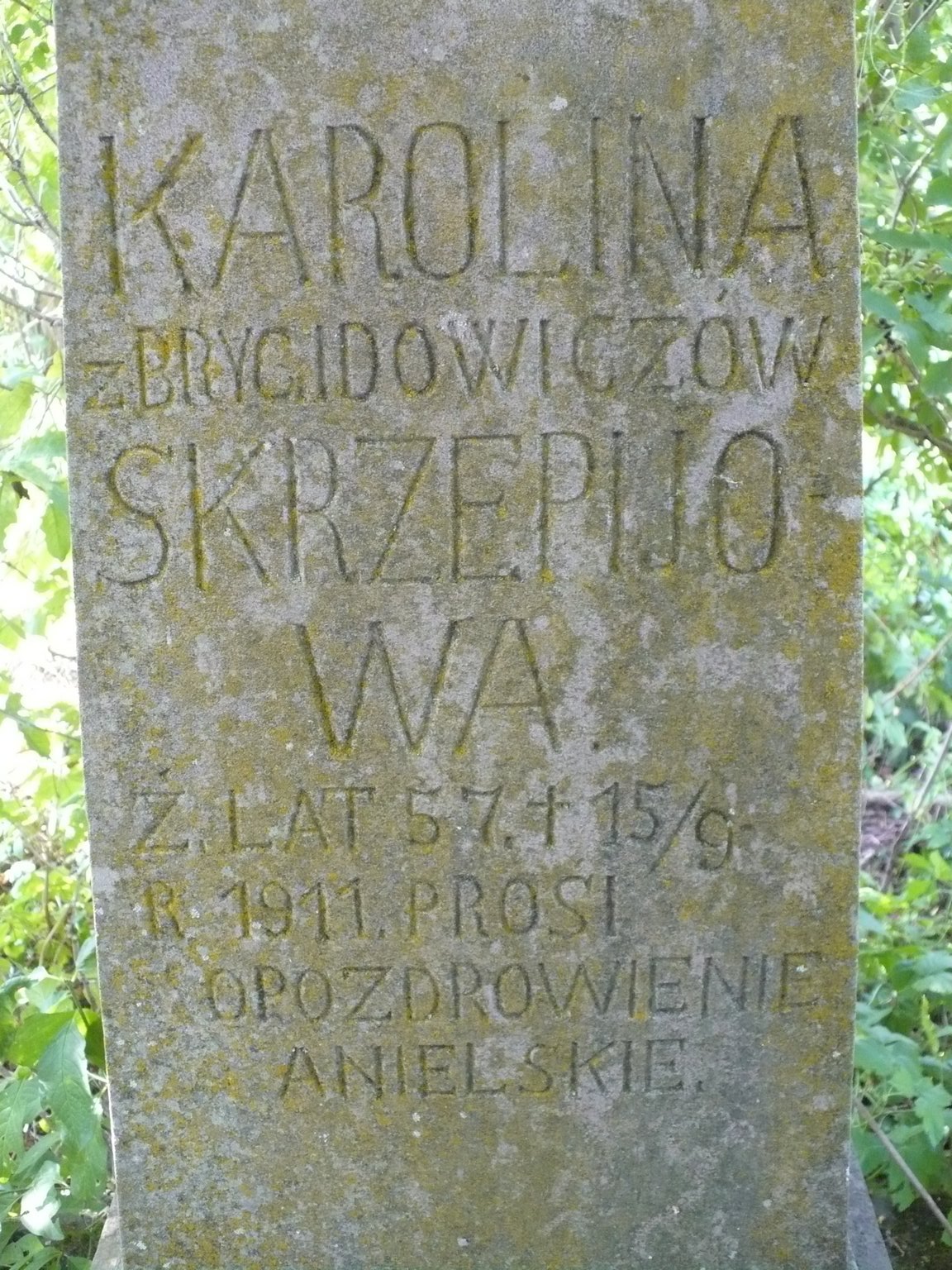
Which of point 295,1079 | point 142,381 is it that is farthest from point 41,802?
point 142,381

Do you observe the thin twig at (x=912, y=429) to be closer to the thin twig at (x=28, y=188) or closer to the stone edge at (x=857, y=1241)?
the stone edge at (x=857, y=1241)

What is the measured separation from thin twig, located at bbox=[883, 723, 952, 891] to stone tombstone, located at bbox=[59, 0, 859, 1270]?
1599 mm

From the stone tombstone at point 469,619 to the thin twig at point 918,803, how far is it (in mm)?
1599

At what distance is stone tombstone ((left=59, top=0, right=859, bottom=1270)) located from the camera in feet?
5.39

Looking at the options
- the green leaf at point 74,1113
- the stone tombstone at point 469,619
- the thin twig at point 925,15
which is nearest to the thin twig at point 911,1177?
the stone tombstone at point 469,619

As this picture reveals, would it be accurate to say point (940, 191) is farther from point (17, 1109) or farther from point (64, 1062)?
point (17, 1109)

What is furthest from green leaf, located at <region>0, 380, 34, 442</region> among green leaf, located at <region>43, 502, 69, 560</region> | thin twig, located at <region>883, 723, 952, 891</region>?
thin twig, located at <region>883, 723, 952, 891</region>

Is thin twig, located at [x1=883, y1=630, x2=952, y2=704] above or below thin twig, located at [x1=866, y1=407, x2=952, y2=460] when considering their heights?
below

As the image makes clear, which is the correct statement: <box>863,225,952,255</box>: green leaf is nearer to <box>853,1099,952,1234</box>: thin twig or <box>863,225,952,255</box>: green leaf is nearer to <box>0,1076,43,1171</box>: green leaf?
<box>853,1099,952,1234</box>: thin twig

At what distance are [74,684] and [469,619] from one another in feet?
7.10

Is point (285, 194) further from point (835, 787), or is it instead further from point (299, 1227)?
point (299, 1227)

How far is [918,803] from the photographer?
11.7 feet

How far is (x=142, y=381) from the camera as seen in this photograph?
67.0 inches

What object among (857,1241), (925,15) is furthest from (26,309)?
(857,1241)
